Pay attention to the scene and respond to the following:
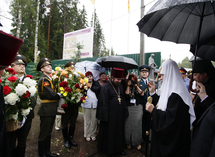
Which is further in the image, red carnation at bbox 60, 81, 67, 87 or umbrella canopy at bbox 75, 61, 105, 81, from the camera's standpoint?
umbrella canopy at bbox 75, 61, 105, 81

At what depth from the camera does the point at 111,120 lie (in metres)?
3.12

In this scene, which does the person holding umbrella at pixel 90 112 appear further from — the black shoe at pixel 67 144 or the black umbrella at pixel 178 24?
the black umbrella at pixel 178 24

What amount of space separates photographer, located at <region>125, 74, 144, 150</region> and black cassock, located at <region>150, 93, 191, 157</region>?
169cm

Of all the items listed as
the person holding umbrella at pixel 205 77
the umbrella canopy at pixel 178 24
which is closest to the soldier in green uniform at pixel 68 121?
the umbrella canopy at pixel 178 24

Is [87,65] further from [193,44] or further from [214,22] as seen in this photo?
[214,22]

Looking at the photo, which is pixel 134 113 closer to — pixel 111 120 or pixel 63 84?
pixel 111 120

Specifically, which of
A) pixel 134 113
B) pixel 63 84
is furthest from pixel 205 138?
pixel 63 84

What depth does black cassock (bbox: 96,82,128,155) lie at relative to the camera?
305 centimetres

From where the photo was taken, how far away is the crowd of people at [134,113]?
138 cm

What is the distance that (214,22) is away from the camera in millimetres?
2123

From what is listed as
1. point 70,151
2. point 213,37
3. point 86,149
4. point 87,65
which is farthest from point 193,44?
point 70,151

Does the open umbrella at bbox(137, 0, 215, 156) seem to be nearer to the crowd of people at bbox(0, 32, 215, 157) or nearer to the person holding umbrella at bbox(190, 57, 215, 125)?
the person holding umbrella at bbox(190, 57, 215, 125)

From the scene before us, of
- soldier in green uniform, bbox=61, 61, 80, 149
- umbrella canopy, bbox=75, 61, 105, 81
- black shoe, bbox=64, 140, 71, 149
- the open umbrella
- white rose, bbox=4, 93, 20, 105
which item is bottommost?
black shoe, bbox=64, 140, 71, 149

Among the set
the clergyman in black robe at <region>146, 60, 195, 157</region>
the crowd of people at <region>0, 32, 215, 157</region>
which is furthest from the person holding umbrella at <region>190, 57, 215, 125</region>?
the clergyman in black robe at <region>146, 60, 195, 157</region>
